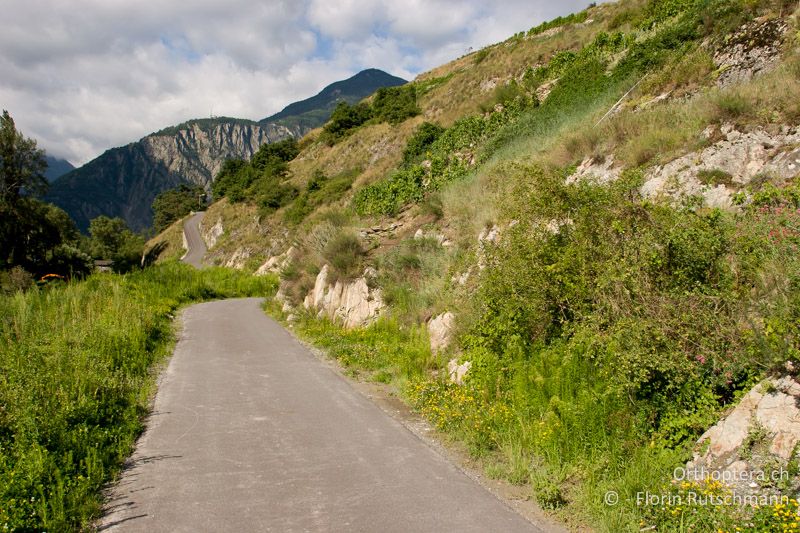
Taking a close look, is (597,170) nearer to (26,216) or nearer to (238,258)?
(238,258)

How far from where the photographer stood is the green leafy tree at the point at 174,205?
109 metres

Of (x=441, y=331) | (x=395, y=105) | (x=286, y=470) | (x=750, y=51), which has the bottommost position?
(x=286, y=470)

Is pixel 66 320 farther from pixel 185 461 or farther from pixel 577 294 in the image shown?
pixel 577 294

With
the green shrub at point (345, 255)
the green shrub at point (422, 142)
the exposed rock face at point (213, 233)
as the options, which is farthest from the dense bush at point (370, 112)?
the green shrub at point (345, 255)

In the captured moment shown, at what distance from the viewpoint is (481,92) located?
3797cm

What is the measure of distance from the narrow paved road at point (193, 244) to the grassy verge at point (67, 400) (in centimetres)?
4561

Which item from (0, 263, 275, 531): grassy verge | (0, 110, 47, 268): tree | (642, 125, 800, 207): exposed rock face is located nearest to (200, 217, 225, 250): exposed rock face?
(0, 110, 47, 268): tree

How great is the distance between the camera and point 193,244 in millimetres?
71375

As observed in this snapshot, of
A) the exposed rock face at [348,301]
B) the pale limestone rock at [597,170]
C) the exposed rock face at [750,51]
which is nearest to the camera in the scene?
the pale limestone rock at [597,170]

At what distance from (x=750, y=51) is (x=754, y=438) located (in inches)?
476

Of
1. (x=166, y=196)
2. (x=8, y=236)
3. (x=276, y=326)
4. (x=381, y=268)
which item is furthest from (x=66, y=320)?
(x=166, y=196)

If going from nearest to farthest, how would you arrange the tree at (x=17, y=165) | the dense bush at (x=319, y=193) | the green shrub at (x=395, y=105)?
the dense bush at (x=319, y=193)
the tree at (x=17, y=165)
the green shrub at (x=395, y=105)

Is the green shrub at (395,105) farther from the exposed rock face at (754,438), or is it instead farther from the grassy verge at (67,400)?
the exposed rock face at (754,438)

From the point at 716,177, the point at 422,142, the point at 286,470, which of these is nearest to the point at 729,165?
the point at 716,177
